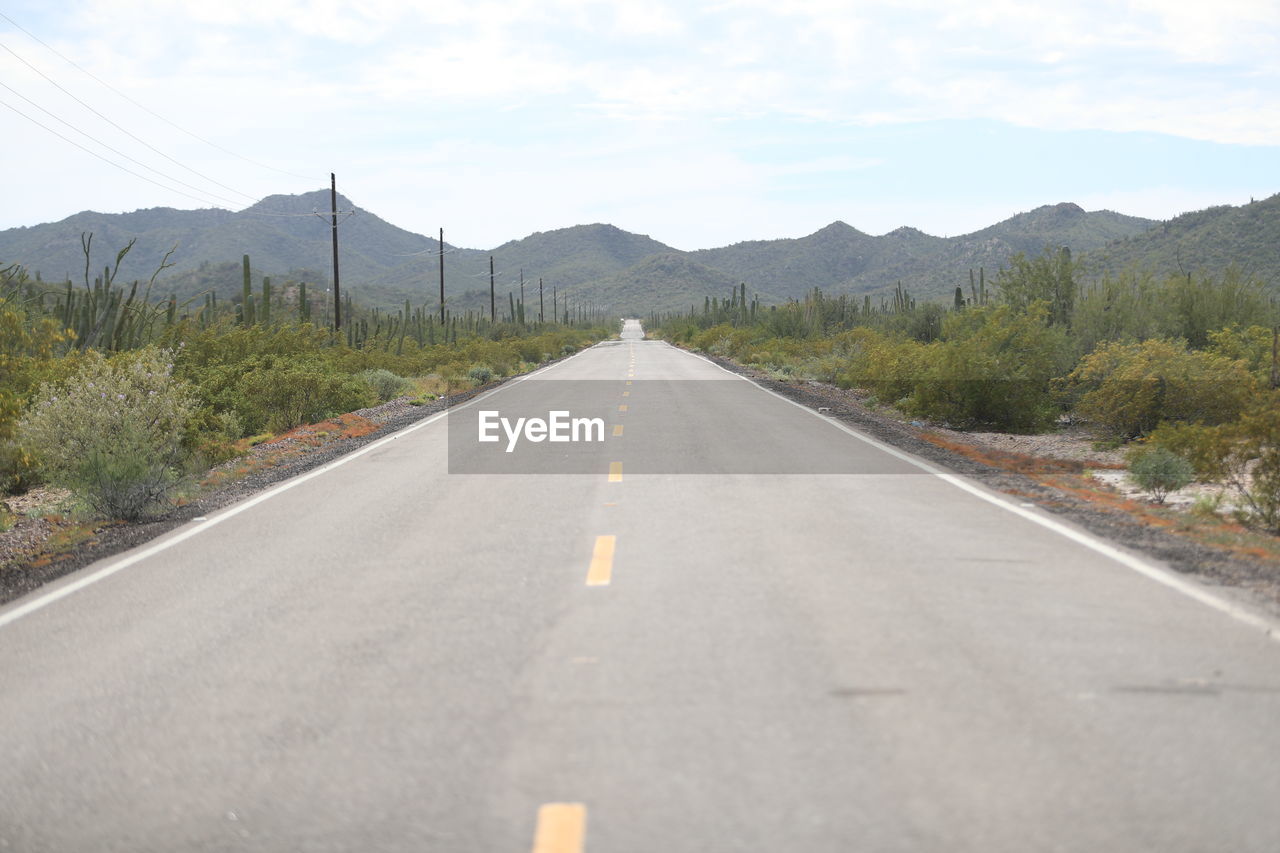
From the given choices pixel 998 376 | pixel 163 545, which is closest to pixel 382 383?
pixel 998 376

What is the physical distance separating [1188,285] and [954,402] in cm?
740

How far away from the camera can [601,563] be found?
8914 millimetres

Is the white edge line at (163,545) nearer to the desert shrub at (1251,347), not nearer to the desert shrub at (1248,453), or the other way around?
the desert shrub at (1248,453)

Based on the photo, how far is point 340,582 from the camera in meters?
8.45

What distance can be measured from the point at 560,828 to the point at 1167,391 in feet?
52.6

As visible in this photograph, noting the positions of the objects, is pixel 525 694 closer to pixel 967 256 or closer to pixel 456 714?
pixel 456 714

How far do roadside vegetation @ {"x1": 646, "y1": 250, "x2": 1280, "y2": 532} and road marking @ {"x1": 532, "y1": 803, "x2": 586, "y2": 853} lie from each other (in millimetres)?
8546

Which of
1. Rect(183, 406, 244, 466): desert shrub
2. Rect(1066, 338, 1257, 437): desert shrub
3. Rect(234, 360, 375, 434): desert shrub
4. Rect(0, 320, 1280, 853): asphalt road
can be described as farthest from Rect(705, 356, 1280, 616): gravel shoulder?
Rect(234, 360, 375, 434): desert shrub

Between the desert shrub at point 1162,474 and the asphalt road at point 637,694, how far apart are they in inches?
118

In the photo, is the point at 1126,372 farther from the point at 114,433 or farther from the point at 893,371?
the point at 114,433

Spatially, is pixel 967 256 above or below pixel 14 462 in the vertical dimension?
above

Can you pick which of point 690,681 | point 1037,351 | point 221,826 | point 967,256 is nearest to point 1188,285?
point 1037,351

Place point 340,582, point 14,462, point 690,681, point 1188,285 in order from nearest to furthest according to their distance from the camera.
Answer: point 690,681, point 340,582, point 14,462, point 1188,285

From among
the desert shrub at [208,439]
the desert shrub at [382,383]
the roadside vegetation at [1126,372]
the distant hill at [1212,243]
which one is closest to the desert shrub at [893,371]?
the roadside vegetation at [1126,372]
